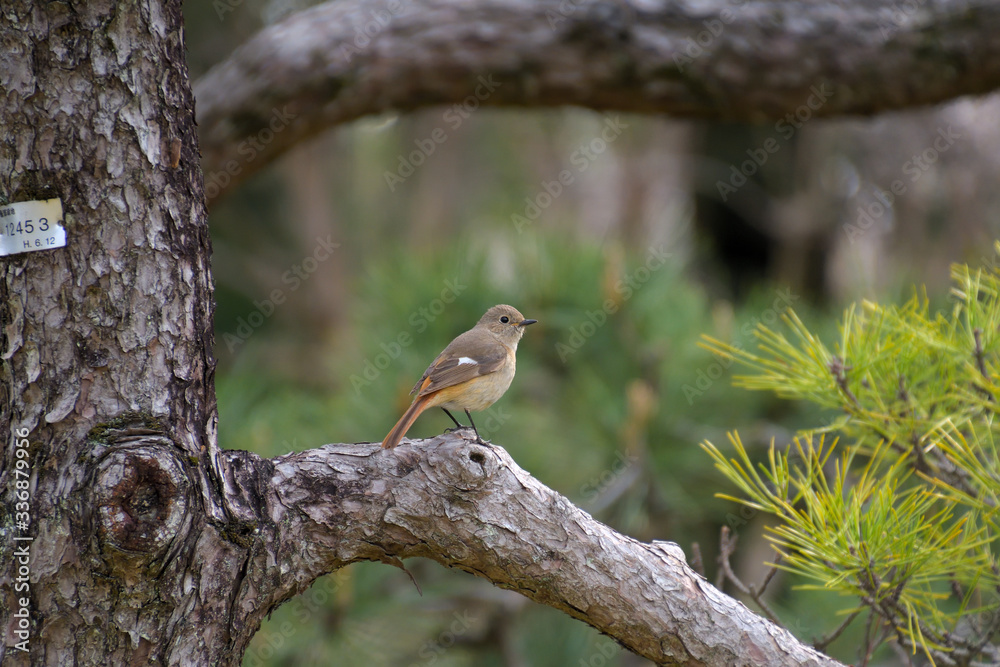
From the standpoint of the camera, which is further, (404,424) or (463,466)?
(404,424)

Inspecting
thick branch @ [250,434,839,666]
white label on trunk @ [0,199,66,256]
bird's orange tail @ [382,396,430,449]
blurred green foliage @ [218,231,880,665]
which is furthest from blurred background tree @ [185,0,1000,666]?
white label on trunk @ [0,199,66,256]

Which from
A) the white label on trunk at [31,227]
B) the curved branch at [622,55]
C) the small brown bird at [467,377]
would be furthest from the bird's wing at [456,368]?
the white label on trunk at [31,227]

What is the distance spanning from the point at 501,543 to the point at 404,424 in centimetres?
61

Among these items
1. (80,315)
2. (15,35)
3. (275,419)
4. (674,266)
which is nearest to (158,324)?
(80,315)

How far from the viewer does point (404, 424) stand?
2307 mm

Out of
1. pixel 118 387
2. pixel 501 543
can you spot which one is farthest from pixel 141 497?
pixel 501 543

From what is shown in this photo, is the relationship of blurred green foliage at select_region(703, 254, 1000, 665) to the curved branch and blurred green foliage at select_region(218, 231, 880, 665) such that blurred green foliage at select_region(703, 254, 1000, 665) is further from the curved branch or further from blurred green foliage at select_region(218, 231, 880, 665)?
blurred green foliage at select_region(218, 231, 880, 665)

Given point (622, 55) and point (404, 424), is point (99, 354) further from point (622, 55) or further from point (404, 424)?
point (622, 55)

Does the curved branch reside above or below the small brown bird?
above

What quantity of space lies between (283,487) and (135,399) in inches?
14.7

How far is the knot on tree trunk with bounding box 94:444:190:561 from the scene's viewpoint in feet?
4.96

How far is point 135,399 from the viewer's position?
159 centimetres

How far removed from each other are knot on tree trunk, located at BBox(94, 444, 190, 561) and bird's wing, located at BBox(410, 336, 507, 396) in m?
1.10

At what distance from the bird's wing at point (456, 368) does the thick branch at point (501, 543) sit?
2.43 ft
